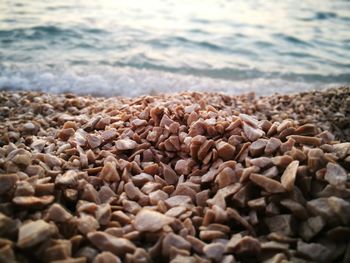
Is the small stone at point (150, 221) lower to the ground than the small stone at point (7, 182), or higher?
lower

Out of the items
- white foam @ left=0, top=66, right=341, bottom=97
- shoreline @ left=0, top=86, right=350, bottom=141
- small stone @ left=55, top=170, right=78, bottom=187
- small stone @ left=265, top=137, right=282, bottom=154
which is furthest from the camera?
white foam @ left=0, top=66, right=341, bottom=97

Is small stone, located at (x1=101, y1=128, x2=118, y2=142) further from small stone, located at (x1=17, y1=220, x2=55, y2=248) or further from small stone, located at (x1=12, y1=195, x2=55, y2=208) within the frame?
small stone, located at (x1=17, y1=220, x2=55, y2=248)

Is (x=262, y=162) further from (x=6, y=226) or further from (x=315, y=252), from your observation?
(x=6, y=226)

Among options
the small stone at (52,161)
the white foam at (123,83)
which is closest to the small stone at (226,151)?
the small stone at (52,161)

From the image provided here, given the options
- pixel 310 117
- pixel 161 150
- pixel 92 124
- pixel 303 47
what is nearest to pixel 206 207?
pixel 161 150

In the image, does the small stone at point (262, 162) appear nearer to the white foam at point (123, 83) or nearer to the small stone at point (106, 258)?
the small stone at point (106, 258)

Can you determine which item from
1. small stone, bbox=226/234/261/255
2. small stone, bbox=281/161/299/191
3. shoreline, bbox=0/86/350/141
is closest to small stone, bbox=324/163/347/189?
small stone, bbox=281/161/299/191

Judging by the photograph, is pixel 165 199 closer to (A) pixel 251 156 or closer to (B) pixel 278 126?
(A) pixel 251 156
